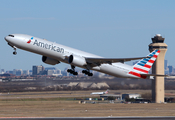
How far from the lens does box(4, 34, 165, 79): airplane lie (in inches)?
1809

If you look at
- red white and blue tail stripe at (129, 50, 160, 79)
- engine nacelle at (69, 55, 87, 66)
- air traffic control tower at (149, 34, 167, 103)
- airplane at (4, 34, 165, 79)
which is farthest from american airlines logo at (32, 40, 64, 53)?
air traffic control tower at (149, 34, 167, 103)

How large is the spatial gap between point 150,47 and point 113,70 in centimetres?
5258

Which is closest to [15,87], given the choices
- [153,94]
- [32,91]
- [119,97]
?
[32,91]

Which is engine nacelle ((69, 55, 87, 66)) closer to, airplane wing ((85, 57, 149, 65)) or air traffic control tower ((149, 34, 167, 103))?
airplane wing ((85, 57, 149, 65))

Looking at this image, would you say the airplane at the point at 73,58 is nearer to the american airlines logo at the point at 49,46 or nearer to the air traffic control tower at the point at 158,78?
the american airlines logo at the point at 49,46

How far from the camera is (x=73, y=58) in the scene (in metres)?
48.2

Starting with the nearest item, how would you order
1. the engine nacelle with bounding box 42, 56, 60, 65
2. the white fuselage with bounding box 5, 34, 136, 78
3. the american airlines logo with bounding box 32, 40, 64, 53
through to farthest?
Answer: the white fuselage with bounding box 5, 34, 136, 78 → the american airlines logo with bounding box 32, 40, 64, 53 → the engine nacelle with bounding box 42, 56, 60, 65

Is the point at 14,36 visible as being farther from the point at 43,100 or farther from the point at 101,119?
the point at 43,100

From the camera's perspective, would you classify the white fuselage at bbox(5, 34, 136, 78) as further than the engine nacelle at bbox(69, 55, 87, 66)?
No

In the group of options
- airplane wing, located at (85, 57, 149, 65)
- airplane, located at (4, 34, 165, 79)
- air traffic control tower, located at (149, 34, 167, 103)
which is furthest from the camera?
air traffic control tower, located at (149, 34, 167, 103)

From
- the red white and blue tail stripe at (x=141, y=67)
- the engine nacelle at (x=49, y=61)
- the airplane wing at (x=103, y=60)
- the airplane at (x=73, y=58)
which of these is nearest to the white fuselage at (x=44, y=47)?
the airplane at (x=73, y=58)

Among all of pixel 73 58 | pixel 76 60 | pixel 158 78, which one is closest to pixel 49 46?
pixel 73 58

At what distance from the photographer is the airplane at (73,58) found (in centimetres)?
4594

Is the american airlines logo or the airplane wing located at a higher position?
the american airlines logo
